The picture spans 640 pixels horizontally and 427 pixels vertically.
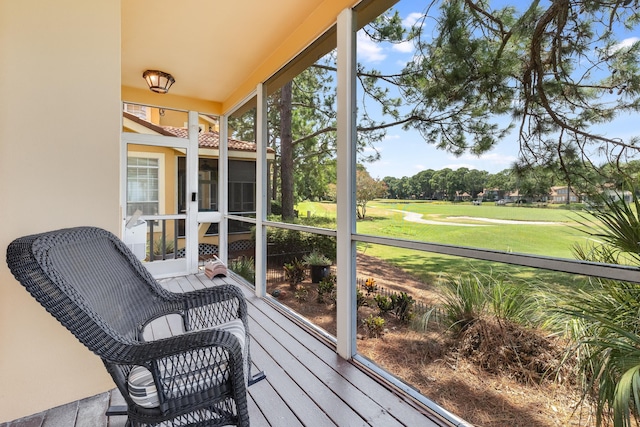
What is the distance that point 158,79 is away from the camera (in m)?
3.77

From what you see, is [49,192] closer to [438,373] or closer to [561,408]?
[438,373]

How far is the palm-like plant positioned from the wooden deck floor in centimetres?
77

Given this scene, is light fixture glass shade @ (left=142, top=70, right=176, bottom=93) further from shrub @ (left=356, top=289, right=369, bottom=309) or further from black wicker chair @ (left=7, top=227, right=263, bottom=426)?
shrub @ (left=356, top=289, right=369, bottom=309)

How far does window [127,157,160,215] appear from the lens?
4340 millimetres

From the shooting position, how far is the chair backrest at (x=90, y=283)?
1.10 meters

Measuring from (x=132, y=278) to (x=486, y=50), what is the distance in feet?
7.45

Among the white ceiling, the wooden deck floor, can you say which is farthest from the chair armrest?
the white ceiling

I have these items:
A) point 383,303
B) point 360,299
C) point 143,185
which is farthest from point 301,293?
point 143,185

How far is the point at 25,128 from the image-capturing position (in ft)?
5.57

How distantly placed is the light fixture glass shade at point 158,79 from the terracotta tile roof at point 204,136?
750 mm

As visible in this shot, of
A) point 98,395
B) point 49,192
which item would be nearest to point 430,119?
point 49,192

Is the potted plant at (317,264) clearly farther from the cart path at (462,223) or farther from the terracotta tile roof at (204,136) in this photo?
the terracotta tile roof at (204,136)

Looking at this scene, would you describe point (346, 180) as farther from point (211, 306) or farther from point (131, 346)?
point (131, 346)

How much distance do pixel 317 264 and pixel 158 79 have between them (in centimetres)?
307
